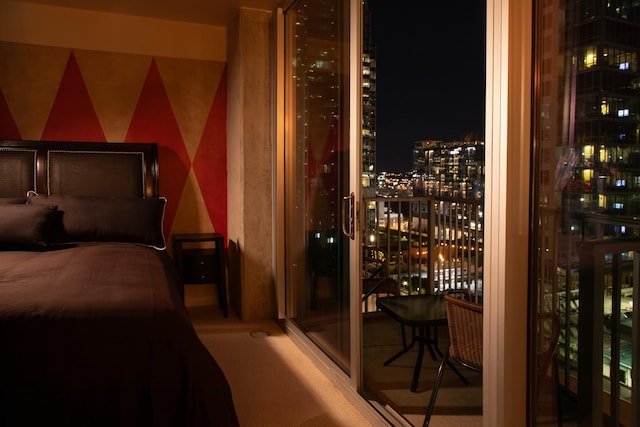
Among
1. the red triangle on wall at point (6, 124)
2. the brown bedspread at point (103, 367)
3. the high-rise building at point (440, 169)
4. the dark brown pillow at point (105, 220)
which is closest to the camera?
the brown bedspread at point (103, 367)

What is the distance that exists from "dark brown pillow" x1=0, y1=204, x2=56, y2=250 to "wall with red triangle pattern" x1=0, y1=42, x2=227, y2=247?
1.02 meters

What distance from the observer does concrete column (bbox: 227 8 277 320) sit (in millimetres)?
4094

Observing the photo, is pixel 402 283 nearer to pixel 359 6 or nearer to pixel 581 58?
A: pixel 359 6

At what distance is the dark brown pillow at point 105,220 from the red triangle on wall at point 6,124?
2.05ft

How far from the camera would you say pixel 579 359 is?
1.67m

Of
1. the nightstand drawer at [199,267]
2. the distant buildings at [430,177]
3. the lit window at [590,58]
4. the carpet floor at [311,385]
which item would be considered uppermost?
the lit window at [590,58]

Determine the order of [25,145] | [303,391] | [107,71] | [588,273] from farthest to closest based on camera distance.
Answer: [107,71]
[25,145]
[303,391]
[588,273]

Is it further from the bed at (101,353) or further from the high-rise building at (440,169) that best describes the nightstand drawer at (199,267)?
the high-rise building at (440,169)

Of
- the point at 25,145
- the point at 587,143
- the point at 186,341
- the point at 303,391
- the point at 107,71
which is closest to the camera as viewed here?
the point at 587,143

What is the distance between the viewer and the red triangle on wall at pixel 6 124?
160 inches

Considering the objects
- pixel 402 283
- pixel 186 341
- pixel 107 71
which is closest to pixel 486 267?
pixel 186 341

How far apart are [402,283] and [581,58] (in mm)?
3394

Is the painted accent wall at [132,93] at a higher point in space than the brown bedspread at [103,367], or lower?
higher

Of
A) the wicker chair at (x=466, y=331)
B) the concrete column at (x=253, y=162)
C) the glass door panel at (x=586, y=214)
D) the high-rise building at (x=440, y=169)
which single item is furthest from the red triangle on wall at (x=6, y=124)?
the glass door panel at (x=586, y=214)
